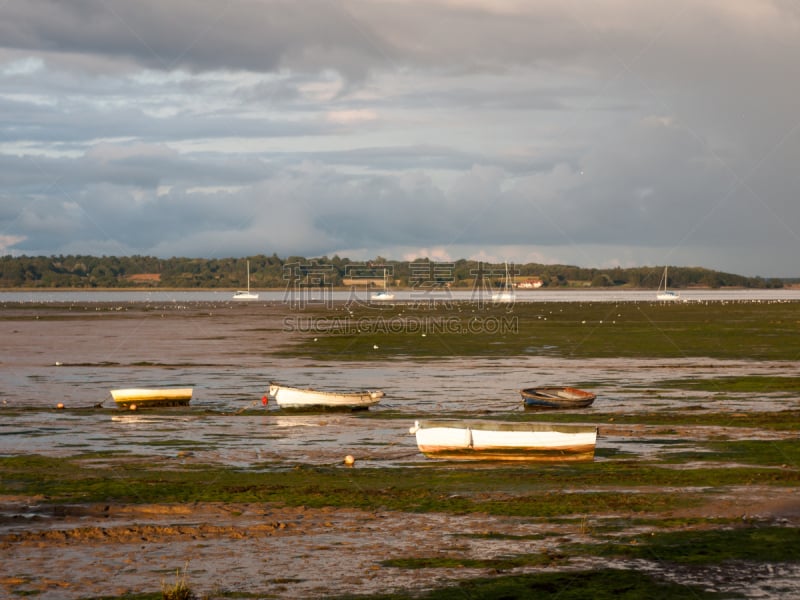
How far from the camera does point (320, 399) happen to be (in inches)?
1688

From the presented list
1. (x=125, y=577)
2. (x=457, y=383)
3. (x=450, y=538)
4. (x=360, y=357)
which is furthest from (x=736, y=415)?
(x=360, y=357)

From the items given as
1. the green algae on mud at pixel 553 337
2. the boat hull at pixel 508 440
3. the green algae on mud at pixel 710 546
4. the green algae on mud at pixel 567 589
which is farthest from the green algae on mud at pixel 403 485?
the green algae on mud at pixel 553 337

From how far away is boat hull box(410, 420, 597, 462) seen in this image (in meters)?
29.7

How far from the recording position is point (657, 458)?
101ft

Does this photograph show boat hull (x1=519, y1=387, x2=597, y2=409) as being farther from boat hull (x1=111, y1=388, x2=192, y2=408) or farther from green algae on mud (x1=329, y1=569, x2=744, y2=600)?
green algae on mud (x1=329, y1=569, x2=744, y2=600)

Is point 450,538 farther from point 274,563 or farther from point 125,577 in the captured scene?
point 125,577

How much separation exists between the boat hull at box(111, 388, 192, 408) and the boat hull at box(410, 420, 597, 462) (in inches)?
705

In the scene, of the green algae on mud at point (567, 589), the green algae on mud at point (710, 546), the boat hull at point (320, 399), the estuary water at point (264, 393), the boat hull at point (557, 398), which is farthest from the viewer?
the boat hull at point (320, 399)

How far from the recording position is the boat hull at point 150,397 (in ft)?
145

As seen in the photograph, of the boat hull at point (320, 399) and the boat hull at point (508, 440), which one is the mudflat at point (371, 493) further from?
the boat hull at point (320, 399)

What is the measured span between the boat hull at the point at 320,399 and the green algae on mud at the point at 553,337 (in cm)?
2971

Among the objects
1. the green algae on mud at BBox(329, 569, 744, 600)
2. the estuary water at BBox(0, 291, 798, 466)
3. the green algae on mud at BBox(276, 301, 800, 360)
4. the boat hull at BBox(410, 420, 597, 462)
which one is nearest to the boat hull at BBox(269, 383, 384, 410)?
the estuary water at BBox(0, 291, 798, 466)

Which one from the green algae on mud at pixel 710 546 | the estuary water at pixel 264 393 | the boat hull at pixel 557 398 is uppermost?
the boat hull at pixel 557 398

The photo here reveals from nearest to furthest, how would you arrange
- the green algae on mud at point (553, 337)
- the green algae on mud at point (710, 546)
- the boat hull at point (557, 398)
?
the green algae on mud at point (710, 546) → the boat hull at point (557, 398) → the green algae on mud at point (553, 337)
